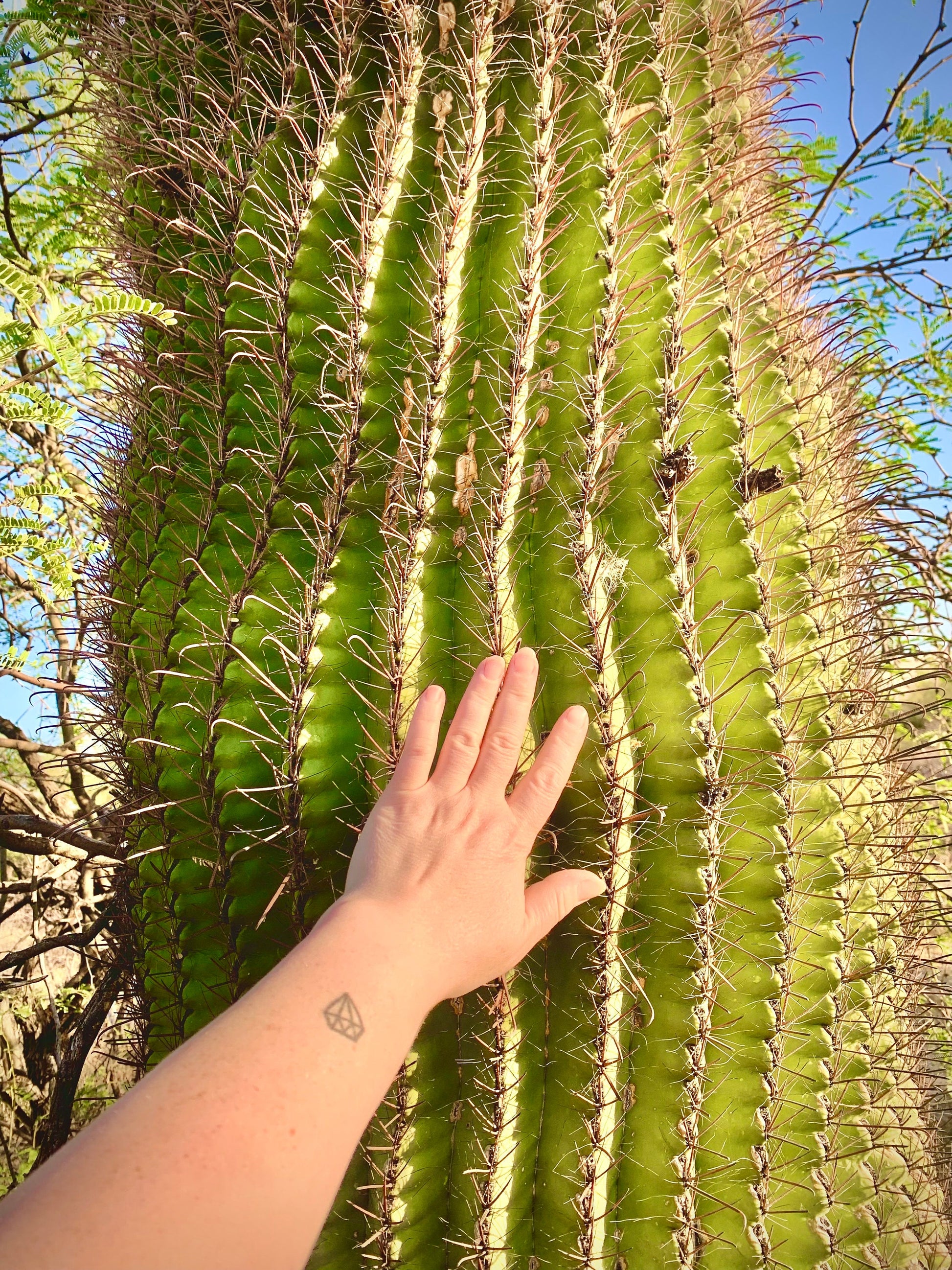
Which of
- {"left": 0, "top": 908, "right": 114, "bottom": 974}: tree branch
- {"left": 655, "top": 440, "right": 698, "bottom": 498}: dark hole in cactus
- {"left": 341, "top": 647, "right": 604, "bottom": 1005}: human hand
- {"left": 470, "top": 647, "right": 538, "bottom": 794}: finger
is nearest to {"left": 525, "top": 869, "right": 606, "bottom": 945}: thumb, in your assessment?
{"left": 341, "top": 647, "right": 604, "bottom": 1005}: human hand

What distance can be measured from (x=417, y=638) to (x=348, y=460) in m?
0.29

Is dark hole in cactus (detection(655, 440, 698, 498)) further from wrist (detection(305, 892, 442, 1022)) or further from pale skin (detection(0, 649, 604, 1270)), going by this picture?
wrist (detection(305, 892, 442, 1022))

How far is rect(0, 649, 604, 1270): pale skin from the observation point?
772 millimetres

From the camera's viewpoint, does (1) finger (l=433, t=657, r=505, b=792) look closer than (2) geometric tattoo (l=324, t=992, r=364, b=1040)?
No

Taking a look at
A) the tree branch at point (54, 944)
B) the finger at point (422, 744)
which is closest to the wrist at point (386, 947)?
the finger at point (422, 744)

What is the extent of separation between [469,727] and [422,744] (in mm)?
68

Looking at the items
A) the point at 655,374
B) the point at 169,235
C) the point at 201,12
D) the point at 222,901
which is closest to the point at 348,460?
the point at 655,374

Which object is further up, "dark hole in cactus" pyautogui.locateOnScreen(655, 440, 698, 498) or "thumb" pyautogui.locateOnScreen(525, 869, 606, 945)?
"dark hole in cactus" pyautogui.locateOnScreen(655, 440, 698, 498)

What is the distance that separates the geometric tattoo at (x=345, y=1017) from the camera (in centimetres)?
97

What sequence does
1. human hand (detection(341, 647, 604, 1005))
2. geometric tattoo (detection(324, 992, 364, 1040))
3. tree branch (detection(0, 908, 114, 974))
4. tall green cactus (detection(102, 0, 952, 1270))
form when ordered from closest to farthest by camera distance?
geometric tattoo (detection(324, 992, 364, 1040)) < human hand (detection(341, 647, 604, 1005)) < tall green cactus (detection(102, 0, 952, 1270)) < tree branch (detection(0, 908, 114, 974))

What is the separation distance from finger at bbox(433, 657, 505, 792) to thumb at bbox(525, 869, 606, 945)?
7.3 inches

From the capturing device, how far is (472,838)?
1.14 metres

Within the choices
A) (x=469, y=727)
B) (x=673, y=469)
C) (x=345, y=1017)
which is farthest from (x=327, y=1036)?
(x=673, y=469)

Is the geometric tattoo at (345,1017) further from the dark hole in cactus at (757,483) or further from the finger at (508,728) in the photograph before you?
the dark hole in cactus at (757,483)
